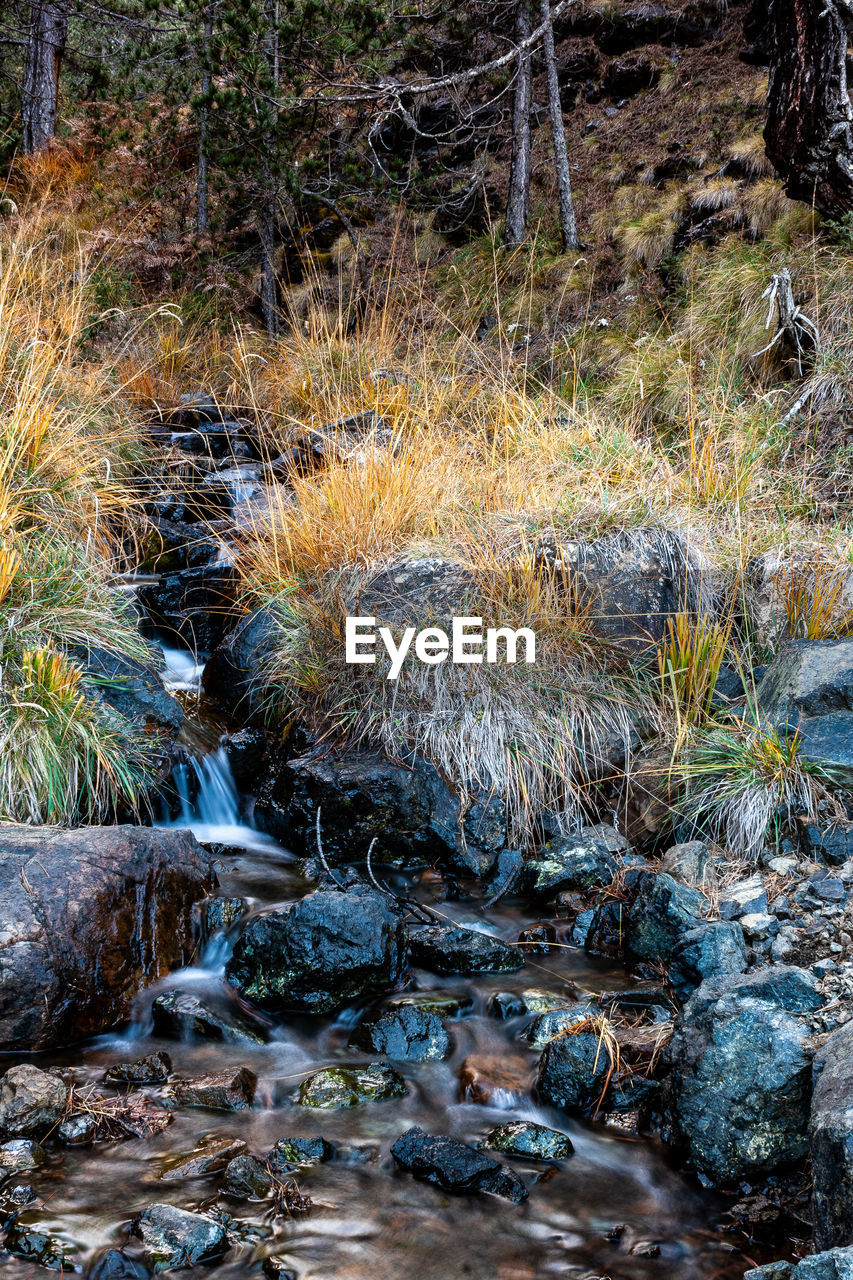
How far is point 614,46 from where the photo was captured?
45.8ft

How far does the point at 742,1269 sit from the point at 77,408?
548 centimetres

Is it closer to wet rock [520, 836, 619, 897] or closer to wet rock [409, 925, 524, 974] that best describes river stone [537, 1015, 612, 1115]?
wet rock [409, 925, 524, 974]

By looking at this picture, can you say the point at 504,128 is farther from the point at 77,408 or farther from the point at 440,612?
the point at 440,612

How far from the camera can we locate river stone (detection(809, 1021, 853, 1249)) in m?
1.93

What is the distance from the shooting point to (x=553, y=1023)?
126 inches

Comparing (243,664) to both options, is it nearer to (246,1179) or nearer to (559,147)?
(246,1179)

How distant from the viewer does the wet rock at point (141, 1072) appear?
290cm

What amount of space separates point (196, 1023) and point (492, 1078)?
1.03 m

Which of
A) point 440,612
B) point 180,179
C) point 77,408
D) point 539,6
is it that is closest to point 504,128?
point 539,6

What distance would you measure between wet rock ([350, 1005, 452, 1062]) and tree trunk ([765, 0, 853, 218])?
22.8ft

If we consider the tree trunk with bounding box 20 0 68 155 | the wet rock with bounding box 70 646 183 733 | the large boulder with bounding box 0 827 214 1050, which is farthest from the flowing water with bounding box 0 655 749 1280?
the tree trunk with bounding box 20 0 68 155

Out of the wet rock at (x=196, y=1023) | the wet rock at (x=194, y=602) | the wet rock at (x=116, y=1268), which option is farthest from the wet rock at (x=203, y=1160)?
the wet rock at (x=194, y=602)

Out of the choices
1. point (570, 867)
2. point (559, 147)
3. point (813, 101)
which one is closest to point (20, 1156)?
point (570, 867)

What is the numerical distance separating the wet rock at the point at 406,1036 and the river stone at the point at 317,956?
7.0 inches
